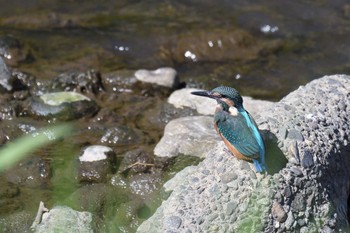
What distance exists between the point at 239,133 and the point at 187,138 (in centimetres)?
156

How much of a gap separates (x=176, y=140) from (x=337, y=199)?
4.80 ft

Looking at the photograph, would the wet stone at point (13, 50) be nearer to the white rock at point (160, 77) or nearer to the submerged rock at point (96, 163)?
the white rock at point (160, 77)

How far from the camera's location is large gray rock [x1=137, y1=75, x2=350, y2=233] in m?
3.53

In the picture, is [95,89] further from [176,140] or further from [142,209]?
[142,209]

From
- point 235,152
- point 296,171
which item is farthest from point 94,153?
point 296,171

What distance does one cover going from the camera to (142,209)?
4555mm

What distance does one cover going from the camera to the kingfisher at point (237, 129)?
3537mm

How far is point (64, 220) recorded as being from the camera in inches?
154

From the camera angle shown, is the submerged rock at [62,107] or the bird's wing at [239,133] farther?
the submerged rock at [62,107]

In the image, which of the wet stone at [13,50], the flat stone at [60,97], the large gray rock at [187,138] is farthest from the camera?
the wet stone at [13,50]

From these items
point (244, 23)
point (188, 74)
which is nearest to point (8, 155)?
point (188, 74)

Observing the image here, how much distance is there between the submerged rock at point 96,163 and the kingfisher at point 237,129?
4.23 ft

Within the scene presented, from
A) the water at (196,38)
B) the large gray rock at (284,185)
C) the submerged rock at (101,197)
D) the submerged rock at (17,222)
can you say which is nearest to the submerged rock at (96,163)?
the submerged rock at (101,197)

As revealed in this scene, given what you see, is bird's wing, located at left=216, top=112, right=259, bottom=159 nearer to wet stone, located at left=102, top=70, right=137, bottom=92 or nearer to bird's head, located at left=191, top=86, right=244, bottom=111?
bird's head, located at left=191, top=86, right=244, bottom=111
